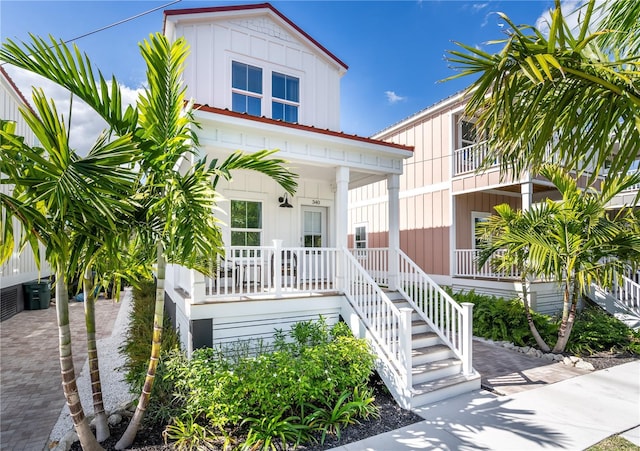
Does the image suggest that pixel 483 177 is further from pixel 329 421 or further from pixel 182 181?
pixel 182 181

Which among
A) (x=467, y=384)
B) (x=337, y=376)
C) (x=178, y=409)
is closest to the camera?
(x=178, y=409)

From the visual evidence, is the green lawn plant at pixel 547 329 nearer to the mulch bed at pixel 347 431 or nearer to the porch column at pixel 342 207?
the porch column at pixel 342 207

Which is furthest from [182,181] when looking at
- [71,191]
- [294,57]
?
[294,57]

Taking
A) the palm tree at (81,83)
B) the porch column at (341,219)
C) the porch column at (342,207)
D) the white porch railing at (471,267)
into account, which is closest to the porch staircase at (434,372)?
the porch column at (341,219)

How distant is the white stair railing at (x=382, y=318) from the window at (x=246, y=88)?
13.9ft

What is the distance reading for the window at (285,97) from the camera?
26.9 ft

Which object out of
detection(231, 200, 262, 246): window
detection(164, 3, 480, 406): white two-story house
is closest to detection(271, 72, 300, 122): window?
detection(164, 3, 480, 406): white two-story house

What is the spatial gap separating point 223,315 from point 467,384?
407cm

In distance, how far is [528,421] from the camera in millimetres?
4312

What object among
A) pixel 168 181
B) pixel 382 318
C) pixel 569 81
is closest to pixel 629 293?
pixel 382 318

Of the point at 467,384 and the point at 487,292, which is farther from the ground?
the point at 487,292

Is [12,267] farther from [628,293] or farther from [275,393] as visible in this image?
[628,293]

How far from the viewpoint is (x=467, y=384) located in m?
5.25

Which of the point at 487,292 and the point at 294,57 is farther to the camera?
the point at 487,292
